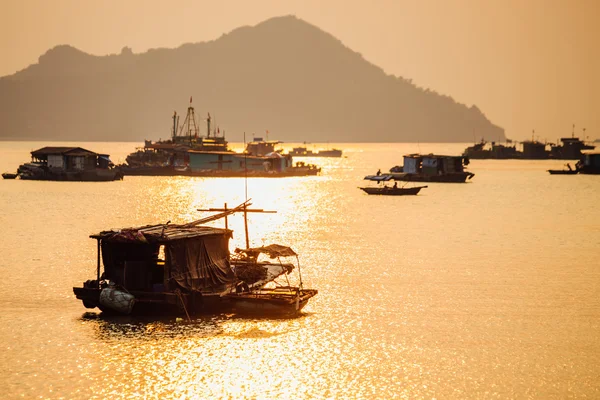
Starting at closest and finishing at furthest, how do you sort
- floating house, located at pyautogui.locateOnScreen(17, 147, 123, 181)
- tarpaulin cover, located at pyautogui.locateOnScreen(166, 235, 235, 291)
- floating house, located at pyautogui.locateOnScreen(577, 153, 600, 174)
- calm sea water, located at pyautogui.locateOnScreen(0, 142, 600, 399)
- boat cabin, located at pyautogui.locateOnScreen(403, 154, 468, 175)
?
calm sea water, located at pyautogui.locateOnScreen(0, 142, 600, 399) < tarpaulin cover, located at pyautogui.locateOnScreen(166, 235, 235, 291) < floating house, located at pyautogui.locateOnScreen(17, 147, 123, 181) < boat cabin, located at pyautogui.locateOnScreen(403, 154, 468, 175) < floating house, located at pyautogui.locateOnScreen(577, 153, 600, 174)

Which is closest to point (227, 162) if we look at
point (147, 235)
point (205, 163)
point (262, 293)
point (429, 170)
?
point (205, 163)

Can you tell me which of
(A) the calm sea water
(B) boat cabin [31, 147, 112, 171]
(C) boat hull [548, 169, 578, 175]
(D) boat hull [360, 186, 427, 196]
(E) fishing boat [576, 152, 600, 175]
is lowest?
(A) the calm sea water

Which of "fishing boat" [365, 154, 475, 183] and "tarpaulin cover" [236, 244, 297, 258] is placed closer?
"tarpaulin cover" [236, 244, 297, 258]

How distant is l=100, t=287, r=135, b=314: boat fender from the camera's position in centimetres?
2698

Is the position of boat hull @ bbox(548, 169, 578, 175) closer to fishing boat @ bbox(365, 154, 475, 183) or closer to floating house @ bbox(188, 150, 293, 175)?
fishing boat @ bbox(365, 154, 475, 183)

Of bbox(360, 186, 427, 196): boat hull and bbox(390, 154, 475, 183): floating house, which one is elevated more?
bbox(390, 154, 475, 183): floating house

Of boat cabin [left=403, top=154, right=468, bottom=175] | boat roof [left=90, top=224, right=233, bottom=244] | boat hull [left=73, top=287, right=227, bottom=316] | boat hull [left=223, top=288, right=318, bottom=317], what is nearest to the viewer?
boat roof [left=90, top=224, right=233, bottom=244]

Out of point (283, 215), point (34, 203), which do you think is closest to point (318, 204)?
point (283, 215)

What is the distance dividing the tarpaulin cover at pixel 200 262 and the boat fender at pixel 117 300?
1.57m

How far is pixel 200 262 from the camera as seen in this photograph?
1121 inches

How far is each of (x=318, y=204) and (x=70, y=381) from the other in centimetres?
6033

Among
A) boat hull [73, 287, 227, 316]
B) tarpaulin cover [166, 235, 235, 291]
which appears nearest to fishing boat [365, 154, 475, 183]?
tarpaulin cover [166, 235, 235, 291]

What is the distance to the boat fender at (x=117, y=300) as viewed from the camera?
27.0 metres

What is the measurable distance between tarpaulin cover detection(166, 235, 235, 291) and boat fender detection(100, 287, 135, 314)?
5.14ft
